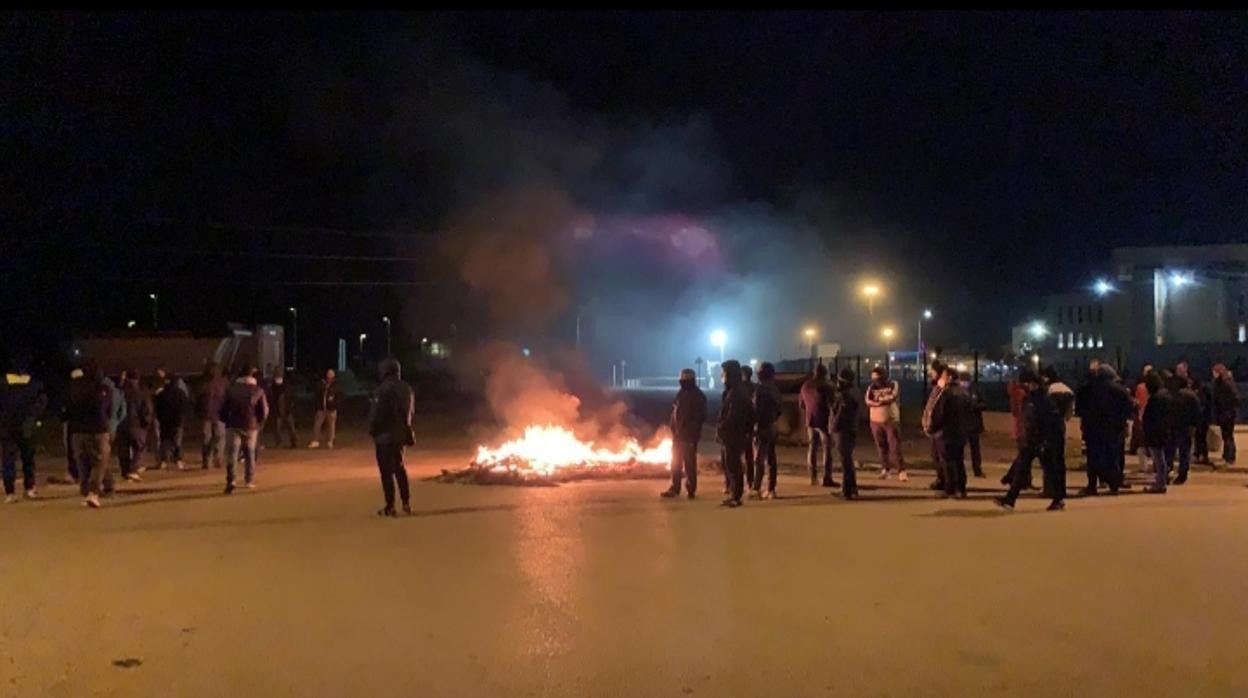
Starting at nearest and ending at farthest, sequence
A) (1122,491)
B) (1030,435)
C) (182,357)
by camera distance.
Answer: (1030,435) < (1122,491) < (182,357)

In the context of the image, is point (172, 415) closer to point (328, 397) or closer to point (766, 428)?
point (328, 397)

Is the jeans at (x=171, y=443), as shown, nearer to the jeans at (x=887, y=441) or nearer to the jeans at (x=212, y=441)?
the jeans at (x=212, y=441)

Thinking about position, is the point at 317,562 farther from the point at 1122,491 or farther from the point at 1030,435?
the point at 1122,491

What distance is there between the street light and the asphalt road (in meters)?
29.9

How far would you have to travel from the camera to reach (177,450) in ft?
60.8

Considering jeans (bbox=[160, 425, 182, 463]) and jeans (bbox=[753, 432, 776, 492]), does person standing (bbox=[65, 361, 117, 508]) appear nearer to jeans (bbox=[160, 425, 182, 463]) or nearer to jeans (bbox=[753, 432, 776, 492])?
jeans (bbox=[160, 425, 182, 463])

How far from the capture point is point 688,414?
13938 mm

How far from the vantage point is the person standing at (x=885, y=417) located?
1580 centimetres

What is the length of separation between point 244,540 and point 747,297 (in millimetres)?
38181

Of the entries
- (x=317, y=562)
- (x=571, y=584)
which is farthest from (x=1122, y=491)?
(x=317, y=562)

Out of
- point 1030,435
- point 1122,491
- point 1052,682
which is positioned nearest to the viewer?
point 1052,682

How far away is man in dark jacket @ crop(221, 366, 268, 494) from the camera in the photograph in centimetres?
1502

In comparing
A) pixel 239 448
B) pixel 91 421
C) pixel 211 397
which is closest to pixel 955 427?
pixel 239 448

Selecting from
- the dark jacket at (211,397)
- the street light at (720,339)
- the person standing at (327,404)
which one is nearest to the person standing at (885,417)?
the dark jacket at (211,397)
